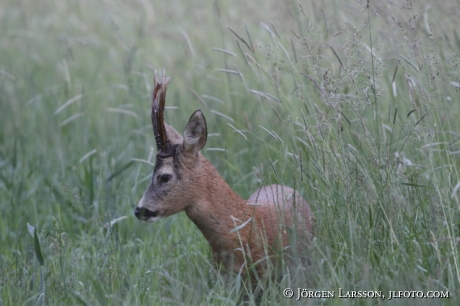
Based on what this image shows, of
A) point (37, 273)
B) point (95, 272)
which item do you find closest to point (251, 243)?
point (95, 272)

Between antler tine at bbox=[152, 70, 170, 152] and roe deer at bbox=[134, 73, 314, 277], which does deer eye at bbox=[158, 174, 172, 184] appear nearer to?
roe deer at bbox=[134, 73, 314, 277]

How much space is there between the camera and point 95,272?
3.86 m

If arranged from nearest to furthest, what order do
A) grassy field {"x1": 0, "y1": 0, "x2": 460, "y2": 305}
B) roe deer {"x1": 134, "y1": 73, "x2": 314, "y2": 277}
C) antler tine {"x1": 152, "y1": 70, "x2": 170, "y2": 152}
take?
grassy field {"x1": 0, "y1": 0, "x2": 460, "y2": 305}
antler tine {"x1": 152, "y1": 70, "x2": 170, "y2": 152}
roe deer {"x1": 134, "y1": 73, "x2": 314, "y2": 277}

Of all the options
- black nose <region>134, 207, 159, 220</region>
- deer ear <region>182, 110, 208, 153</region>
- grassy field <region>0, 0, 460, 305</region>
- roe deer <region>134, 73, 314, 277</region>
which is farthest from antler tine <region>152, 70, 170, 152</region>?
grassy field <region>0, 0, 460, 305</region>

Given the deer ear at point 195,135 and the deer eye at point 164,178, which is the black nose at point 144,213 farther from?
the deer ear at point 195,135

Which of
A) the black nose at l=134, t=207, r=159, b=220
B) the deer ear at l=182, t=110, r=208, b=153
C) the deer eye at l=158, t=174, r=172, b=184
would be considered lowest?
the black nose at l=134, t=207, r=159, b=220

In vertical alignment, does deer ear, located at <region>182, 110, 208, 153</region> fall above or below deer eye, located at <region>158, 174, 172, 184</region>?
above

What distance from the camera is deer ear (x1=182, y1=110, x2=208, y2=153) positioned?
12.7 feet

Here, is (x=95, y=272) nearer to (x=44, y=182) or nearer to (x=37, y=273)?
(x=37, y=273)

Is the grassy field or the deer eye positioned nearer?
the grassy field

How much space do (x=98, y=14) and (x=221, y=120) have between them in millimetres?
3873

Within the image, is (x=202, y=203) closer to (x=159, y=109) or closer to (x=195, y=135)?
(x=195, y=135)

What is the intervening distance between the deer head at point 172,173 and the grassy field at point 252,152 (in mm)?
205

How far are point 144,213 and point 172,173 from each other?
0.82 ft
